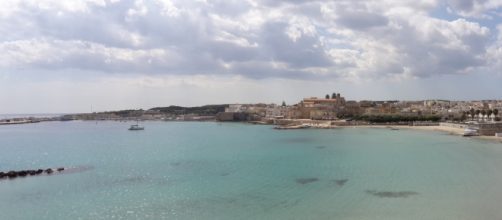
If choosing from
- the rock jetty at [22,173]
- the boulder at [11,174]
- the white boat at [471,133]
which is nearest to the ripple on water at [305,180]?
the rock jetty at [22,173]

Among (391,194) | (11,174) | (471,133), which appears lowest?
(391,194)

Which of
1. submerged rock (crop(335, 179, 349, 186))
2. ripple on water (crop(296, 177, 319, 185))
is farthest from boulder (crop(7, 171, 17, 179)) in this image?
submerged rock (crop(335, 179, 349, 186))

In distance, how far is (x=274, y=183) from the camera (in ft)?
68.5

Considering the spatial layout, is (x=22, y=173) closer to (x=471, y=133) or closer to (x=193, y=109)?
(x=471, y=133)

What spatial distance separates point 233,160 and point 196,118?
105157 millimetres

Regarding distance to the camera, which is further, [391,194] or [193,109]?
[193,109]

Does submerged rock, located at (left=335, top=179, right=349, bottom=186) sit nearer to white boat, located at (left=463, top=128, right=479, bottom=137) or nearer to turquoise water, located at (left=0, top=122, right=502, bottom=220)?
turquoise water, located at (left=0, top=122, right=502, bottom=220)

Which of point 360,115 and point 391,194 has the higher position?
point 360,115

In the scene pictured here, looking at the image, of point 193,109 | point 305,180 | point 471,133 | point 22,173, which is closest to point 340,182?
point 305,180

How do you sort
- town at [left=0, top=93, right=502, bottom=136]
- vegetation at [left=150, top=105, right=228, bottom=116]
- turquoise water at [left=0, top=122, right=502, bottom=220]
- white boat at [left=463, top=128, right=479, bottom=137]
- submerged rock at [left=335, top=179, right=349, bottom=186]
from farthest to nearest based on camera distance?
vegetation at [left=150, top=105, right=228, bottom=116], town at [left=0, top=93, right=502, bottom=136], white boat at [left=463, top=128, right=479, bottom=137], submerged rock at [left=335, top=179, right=349, bottom=186], turquoise water at [left=0, top=122, right=502, bottom=220]

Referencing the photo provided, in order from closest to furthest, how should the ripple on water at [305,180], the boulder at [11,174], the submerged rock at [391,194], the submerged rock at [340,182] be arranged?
the submerged rock at [391,194] < the submerged rock at [340,182] < the ripple on water at [305,180] < the boulder at [11,174]

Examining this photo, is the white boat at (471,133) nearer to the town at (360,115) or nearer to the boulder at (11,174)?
the town at (360,115)

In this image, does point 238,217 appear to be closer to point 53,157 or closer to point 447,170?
point 447,170

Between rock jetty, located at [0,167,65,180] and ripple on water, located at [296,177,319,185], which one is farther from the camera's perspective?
rock jetty, located at [0,167,65,180]
